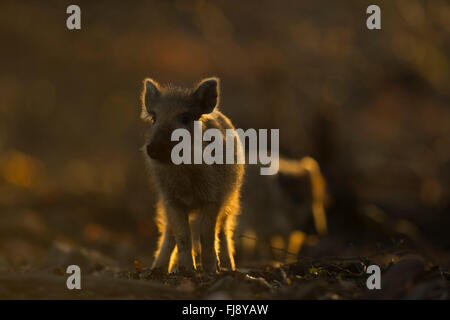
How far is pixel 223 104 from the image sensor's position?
24328 millimetres

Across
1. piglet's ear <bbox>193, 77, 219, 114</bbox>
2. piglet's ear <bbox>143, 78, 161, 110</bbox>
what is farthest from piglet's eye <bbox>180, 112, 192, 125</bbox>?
piglet's ear <bbox>143, 78, 161, 110</bbox>

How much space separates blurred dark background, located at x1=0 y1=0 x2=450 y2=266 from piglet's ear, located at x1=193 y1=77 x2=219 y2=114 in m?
4.27

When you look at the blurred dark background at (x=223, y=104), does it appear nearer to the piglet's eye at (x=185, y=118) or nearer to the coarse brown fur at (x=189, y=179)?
the coarse brown fur at (x=189, y=179)

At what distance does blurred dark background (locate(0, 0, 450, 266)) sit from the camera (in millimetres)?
14227

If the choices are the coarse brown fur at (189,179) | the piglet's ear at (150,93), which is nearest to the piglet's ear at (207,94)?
the coarse brown fur at (189,179)

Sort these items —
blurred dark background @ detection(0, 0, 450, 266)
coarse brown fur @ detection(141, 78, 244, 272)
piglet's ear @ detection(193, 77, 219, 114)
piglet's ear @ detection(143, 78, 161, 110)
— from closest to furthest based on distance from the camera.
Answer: coarse brown fur @ detection(141, 78, 244, 272) → piglet's ear @ detection(193, 77, 219, 114) → piglet's ear @ detection(143, 78, 161, 110) → blurred dark background @ detection(0, 0, 450, 266)

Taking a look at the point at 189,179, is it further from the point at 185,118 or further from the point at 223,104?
the point at 223,104

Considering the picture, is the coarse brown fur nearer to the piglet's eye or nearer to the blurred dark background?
the piglet's eye

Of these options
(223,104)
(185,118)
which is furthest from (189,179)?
(223,104)

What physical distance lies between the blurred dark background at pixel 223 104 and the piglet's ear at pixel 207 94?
4266 mm

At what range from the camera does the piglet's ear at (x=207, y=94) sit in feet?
22.5

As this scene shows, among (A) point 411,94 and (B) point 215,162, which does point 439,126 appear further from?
(B) point 215,162

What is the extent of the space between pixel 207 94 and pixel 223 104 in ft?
57.4

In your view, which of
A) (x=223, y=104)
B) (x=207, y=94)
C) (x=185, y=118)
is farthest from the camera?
(x=223, y=104)
